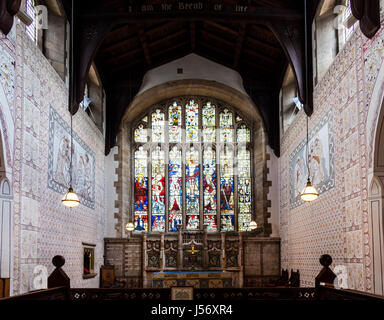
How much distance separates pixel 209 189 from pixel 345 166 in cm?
900

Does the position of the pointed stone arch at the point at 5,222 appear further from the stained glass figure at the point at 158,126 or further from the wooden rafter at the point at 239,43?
the stained glass figure at the point at 158,126

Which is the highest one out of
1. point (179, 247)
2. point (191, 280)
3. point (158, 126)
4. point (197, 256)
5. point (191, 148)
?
point (158, 126)

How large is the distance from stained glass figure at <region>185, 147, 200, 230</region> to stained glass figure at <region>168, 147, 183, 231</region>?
0.83 feet

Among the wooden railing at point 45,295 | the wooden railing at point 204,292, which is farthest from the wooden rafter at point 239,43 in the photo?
the wooden railing at point 45,295

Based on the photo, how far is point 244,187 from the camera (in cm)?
1809

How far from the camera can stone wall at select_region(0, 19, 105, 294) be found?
805 cm

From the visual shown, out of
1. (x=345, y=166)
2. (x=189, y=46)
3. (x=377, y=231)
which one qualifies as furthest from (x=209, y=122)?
(x=377, y=231)

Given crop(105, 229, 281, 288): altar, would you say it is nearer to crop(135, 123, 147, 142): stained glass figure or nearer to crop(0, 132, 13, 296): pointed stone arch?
crop(135, 123, 147, 142): stained glass figure

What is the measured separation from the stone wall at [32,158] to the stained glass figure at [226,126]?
7.00m

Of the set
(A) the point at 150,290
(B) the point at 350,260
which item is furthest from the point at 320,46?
(A) the point at 150,290

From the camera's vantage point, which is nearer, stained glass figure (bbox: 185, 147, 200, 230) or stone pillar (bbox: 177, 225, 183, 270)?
stone pillar (bbox: 177, 225, 183, 270)

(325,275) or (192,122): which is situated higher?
(192,122)

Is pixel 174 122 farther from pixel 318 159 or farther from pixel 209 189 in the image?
pixel 318 159

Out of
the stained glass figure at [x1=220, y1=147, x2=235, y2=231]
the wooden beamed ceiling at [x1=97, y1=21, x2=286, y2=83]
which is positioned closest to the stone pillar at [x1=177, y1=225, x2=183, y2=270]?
the stained glass figure at [x1=220, y1=147, x2=235, y2=231]
